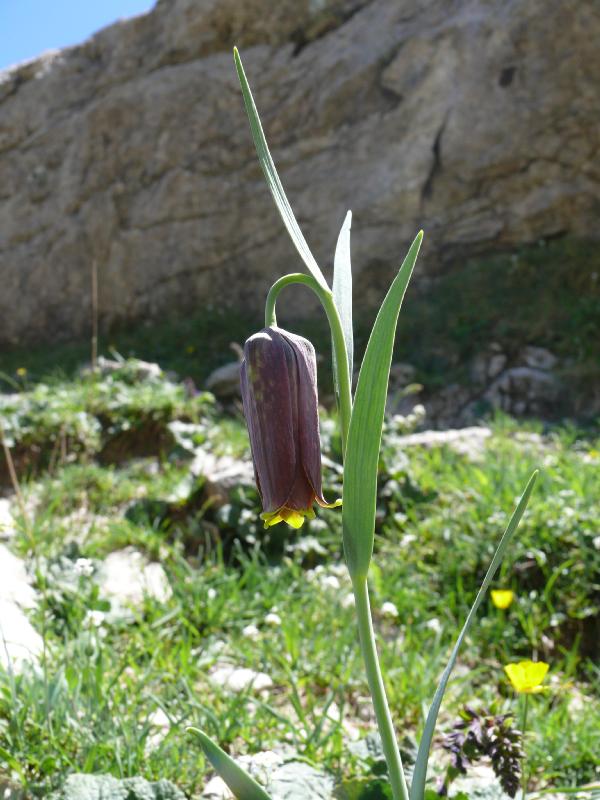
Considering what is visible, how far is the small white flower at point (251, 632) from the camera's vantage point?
1.70 meters

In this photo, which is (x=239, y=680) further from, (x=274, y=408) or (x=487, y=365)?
(x=487, y=365)

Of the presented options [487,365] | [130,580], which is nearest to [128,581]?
[130,580]

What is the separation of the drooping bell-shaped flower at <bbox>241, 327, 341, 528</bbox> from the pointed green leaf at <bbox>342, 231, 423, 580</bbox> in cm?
6

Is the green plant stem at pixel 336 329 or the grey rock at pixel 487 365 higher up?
the green plant stem at pixel 336 329

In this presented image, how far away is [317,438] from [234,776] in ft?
1.15

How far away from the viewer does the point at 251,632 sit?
5.56ft

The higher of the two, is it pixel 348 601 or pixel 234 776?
pixel 234 776

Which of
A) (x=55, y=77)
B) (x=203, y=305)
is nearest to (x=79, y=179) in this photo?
(x=55, y=77)

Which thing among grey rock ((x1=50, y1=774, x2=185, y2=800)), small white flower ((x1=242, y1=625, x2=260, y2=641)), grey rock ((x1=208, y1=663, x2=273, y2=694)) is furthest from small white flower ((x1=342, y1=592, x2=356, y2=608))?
grey rock ((x1=50, y1=774, x2=185, y2=800))

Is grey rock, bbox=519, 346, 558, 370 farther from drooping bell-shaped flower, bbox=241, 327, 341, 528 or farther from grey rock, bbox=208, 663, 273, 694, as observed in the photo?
drooping bell-shaped flower, bbox=241, 327, 341, 528

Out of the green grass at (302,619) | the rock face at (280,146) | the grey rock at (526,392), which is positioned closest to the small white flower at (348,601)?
the green grass at (302,619)

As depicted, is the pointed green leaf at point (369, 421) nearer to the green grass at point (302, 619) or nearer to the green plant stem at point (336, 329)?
the green plant stem at point (336, 329)

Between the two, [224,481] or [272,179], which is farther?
[224,481]

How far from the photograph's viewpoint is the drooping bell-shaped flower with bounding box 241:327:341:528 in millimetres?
803
